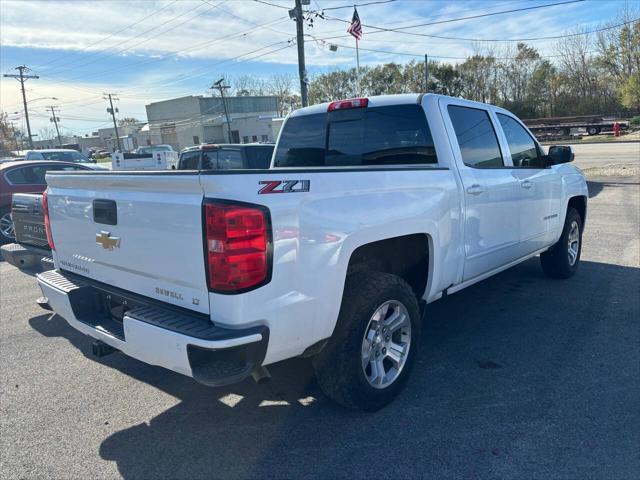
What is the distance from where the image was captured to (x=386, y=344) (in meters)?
3.34

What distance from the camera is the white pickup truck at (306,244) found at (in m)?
2.45

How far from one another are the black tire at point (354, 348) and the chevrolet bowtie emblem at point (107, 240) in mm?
1374

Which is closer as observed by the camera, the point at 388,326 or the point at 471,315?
the point at 388,326

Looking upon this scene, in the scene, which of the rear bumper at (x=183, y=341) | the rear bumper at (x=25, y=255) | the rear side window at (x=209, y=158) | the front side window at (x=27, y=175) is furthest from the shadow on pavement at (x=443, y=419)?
the front side window at (x=27, y=175)

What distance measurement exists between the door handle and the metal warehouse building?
73090 millimetres

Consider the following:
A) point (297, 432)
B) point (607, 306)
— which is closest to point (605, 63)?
Answer: point (607, 306)

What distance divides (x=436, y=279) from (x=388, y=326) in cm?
64

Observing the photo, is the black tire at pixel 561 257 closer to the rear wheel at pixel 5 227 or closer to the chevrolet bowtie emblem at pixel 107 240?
the chevrolet bowtie emblem at pixel 107 240

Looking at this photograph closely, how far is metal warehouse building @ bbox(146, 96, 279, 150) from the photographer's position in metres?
78.4

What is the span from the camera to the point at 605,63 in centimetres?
5234

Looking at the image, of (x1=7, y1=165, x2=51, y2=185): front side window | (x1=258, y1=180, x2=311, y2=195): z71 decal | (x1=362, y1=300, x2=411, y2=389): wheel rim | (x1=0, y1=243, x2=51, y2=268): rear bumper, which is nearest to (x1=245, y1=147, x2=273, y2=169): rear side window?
(x1=7, y1=165, x2=51, y2=185): front side window

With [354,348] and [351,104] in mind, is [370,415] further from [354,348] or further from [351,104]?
[351,104]

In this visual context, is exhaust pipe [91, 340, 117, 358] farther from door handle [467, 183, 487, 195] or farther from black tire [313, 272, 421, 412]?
door handle [467, 183, 487, 195]

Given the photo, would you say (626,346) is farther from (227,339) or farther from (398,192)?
(227,339)
